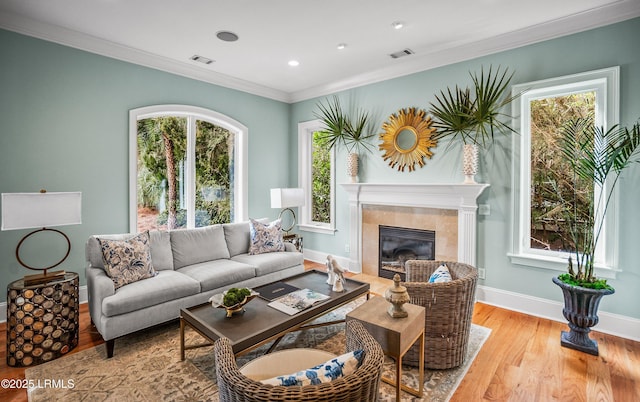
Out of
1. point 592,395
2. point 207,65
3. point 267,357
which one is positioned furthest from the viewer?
point 207,65

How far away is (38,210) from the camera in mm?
2500

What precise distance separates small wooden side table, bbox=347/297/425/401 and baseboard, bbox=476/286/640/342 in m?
2.00

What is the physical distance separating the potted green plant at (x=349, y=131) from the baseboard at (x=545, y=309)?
231 centimetres

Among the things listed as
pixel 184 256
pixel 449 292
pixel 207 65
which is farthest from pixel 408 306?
pixel 207 65

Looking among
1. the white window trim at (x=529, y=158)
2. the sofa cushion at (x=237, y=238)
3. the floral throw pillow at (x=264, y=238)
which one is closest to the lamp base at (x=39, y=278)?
the sofa cushion at (x=237, y=238)

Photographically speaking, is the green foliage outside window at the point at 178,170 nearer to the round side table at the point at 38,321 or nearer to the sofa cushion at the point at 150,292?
the sofa cushion at the point at 150,292

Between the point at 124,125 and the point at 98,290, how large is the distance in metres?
2.15

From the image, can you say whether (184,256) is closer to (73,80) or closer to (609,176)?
(73,80)

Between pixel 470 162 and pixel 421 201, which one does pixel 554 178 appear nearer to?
pixel 470 162

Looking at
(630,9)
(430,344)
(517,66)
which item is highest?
(630,9)

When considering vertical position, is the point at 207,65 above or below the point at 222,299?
above

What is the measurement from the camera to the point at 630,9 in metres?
2.78

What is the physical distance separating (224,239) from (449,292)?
275 centimetres

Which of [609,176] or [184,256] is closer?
[609,176]
